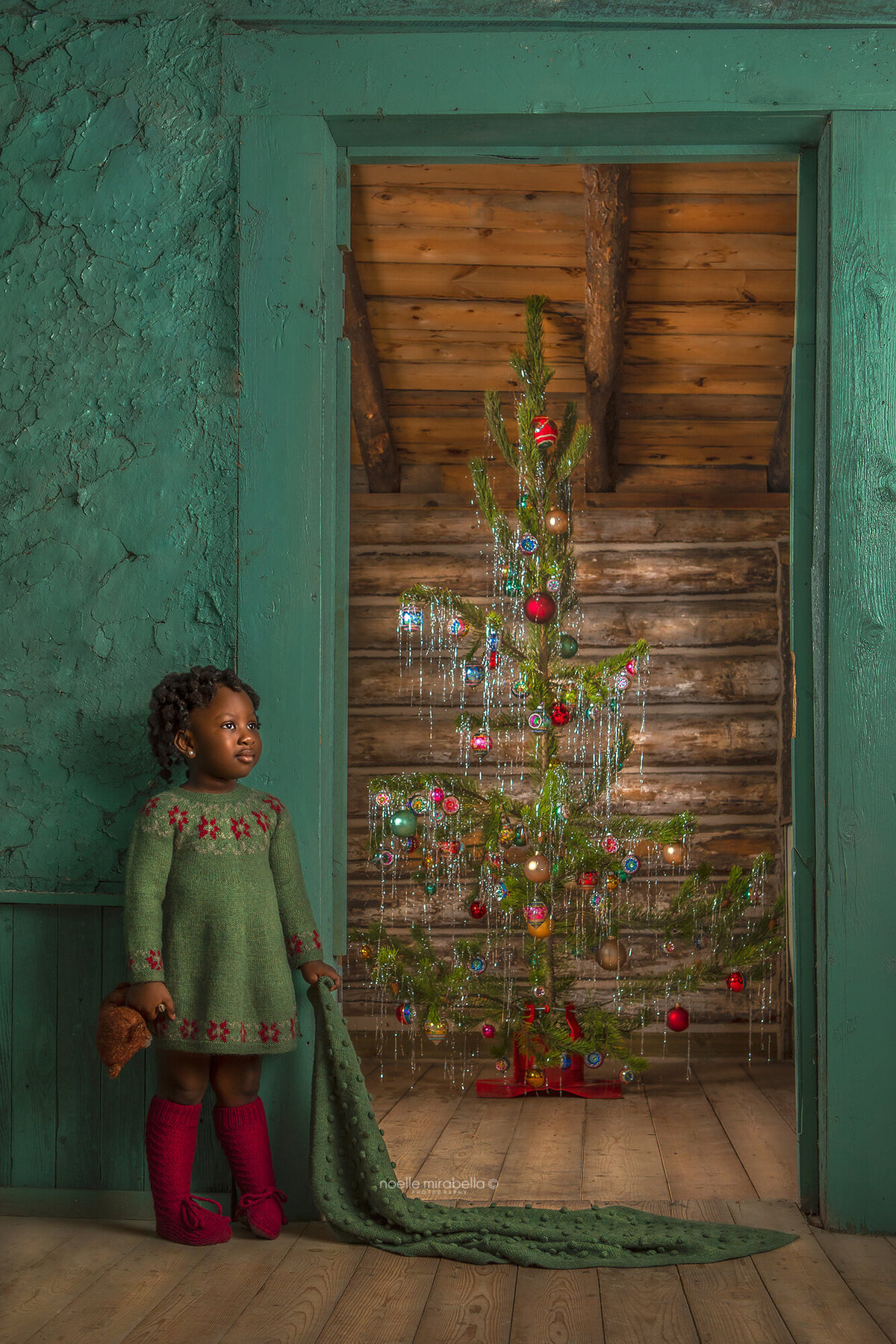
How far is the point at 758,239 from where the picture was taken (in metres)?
4.55

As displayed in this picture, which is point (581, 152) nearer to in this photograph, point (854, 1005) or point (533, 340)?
point (533, 340)

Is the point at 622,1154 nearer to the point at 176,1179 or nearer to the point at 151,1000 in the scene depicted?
the point at 176,1179

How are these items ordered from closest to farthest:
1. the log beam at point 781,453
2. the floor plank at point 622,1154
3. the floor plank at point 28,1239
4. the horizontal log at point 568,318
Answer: the floor plank at point 28,1239, the floor plank at point 622,1154, the horizontal log at point 568,318, the log beam at point 781,453

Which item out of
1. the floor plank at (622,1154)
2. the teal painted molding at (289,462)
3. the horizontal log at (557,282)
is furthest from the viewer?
the horizontal log at (557,282)

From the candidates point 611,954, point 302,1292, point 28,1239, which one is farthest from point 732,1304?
point 611,954

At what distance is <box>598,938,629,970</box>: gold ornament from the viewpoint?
4.24 m

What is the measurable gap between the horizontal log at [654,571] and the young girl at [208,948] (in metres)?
3.06

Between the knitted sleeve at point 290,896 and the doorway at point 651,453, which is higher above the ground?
the doorway at point 651,453

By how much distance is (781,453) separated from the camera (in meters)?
5.47

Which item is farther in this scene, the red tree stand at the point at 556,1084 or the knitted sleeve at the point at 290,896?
the red tree stand at the point at 556,1084

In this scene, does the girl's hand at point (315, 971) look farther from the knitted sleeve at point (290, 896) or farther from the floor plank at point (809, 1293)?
the floor plank at point (809, 1293)

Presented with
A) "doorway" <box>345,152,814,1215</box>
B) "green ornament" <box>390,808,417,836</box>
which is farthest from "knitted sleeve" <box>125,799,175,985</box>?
"doorway" <box>345,152,814,1215</box>

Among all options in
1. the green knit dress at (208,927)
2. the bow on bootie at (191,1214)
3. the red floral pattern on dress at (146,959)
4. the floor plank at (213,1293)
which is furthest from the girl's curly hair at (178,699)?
the floor plank at (213,1293)

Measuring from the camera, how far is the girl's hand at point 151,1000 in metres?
2.43
